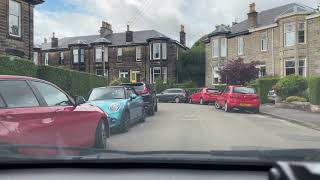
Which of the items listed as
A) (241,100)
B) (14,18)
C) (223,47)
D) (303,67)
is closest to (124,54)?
(223,47)

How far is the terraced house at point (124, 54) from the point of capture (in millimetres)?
61312

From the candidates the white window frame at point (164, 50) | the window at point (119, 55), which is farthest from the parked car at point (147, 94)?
the window at point (119, 55)

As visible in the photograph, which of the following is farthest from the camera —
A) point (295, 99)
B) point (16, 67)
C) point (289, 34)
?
point (289, 34)

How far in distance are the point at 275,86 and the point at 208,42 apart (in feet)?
77.0

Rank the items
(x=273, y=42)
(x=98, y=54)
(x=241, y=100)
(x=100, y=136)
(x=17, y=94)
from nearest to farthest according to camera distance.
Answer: (x=17, y=94) → (x=100, y=136) → (x=241, y=100) → (x=273, y=42) → (x=98, y=54)

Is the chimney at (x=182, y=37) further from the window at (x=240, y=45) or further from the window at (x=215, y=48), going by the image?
the window at (x=240, y=45)

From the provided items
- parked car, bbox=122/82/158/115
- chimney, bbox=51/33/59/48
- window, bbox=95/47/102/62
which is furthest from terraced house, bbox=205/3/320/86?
chimney, bbox=51/33/59/48

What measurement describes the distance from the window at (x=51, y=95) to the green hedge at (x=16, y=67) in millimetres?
9942

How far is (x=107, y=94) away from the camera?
15.8 meters

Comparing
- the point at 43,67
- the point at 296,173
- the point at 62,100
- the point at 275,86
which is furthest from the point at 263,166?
the point at 275,86

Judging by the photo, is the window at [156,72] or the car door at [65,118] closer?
the car door at [65,118]

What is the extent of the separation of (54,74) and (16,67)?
4406 millimetres

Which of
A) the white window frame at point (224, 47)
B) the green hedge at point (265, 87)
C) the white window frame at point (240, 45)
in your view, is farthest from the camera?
the white window frame at point (224, 47)

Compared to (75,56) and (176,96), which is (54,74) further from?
(75,56)
